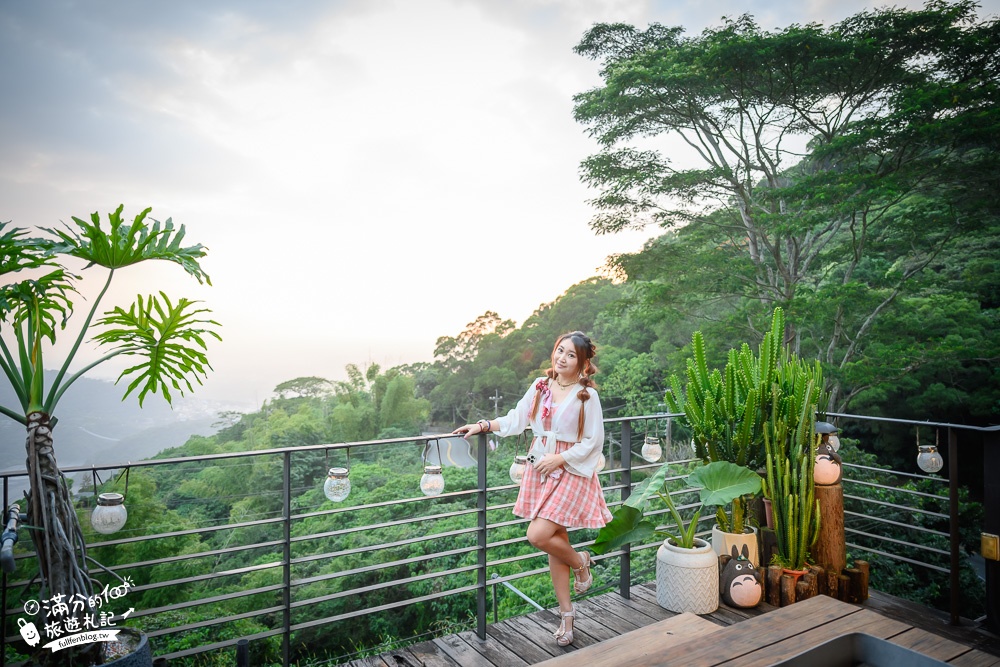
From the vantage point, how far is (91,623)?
1.70m

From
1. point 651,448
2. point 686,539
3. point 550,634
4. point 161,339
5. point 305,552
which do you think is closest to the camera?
point 161,339

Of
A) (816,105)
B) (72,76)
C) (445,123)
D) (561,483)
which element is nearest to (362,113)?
(445,123)

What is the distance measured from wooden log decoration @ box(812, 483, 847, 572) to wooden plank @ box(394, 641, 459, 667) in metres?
1.90

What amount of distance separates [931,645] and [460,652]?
184 cm

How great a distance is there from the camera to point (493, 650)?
2.52 metres

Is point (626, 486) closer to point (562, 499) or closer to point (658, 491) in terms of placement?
point (658, 491)

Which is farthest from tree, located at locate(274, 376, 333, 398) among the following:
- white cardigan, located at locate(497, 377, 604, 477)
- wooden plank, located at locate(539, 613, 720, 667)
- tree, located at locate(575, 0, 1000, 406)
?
wooden plank, located at locate(539, 613, 720, 667)

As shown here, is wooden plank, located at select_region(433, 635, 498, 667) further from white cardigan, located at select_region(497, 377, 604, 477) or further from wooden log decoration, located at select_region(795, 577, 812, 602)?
wooden log decoration, located at select_region(795, 577, 812, 602)

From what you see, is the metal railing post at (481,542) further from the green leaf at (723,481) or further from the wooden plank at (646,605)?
the green leaf at (723,481)

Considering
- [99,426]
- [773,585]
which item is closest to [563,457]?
[773,585]

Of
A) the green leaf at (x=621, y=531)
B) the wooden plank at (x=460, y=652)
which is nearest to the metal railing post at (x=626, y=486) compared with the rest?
the green leaf at (x=621, y=531)

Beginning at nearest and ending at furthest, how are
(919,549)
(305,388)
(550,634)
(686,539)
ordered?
(550,634) → (686,539) → (919,549) → (305,388)

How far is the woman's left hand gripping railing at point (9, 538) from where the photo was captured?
4.25ft

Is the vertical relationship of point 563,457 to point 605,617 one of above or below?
above
